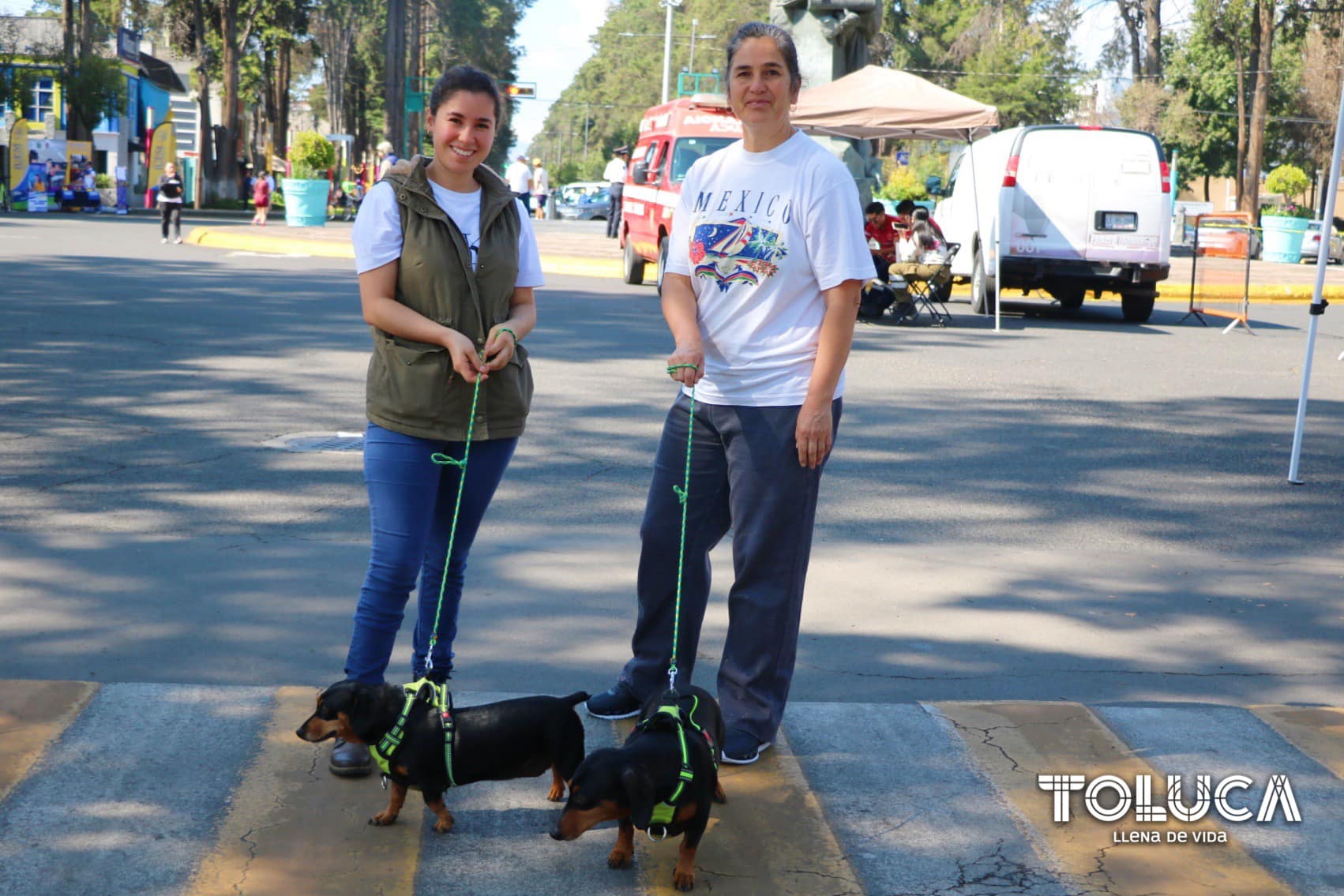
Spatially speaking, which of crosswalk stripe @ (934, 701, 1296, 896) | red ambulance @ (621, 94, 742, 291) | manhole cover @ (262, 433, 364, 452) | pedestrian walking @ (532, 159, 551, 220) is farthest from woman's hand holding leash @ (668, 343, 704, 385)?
pedestrian walking @ (532, 159, 551, 220)

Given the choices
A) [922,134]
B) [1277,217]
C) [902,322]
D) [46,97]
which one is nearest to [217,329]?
[902,322]

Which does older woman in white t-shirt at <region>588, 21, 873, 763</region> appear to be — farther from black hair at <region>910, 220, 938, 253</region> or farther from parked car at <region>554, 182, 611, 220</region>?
parked car at <region>554, 182, 611, 220</region>

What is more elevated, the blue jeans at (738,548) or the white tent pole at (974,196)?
the white tent pole at (974,196)

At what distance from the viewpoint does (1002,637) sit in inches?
215

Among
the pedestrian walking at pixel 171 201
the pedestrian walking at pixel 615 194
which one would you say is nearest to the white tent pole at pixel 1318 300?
Result: the pedestrian walking at pixel 171 201

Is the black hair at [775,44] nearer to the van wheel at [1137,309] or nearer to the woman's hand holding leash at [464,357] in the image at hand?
the woman's hand holding leash at [464,357]

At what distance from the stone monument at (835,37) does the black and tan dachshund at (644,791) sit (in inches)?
646

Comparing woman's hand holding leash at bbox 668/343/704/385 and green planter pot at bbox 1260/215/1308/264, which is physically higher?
green planter pot at bbox 1260/215/1308/264

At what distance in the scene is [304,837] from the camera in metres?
3.52

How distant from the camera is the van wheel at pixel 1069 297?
1845cm

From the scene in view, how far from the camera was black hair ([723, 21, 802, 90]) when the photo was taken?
3.82 meters

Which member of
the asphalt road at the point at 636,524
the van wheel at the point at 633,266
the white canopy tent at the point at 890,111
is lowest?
the asphalt road at the point at 636,524

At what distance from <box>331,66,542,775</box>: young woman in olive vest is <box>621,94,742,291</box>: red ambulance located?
13297 mm

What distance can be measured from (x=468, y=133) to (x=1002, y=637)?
2909 millimetres
